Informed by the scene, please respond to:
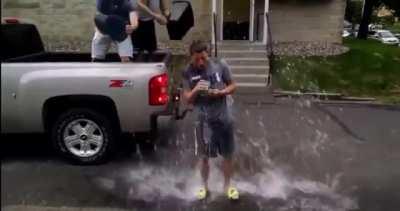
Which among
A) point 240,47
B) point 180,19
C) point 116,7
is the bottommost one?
point 240,47

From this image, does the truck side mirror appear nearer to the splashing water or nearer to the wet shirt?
the splashing water

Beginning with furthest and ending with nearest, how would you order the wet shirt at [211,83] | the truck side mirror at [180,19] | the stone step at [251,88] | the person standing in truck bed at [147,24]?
1. the stone step at [251,88]
2. the truck side mirror at [180,19]
3. the person standing in truck bed at [147,24]
4. the wet shirt at [211,83]

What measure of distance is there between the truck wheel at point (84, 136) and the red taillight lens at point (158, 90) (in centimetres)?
68

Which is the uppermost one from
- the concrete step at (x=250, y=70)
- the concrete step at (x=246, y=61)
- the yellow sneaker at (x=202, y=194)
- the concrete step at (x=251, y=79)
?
the yellow sneaker at (x=202, y=194)

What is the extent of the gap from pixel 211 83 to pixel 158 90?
117 centimetres

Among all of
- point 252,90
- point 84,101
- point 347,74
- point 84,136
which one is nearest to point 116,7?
point 84,101

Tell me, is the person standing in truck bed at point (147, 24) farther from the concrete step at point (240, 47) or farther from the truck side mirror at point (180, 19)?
the concrete step at point (240, 47)

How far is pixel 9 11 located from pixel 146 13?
11.3 metres

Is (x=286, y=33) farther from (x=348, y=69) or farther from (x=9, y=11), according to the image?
(x=9, y=11)

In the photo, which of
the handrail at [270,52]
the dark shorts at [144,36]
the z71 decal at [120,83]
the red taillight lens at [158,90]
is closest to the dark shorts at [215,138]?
the red taillight lens at [158,90]

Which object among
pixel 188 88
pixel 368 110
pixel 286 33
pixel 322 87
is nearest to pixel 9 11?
pixel 286 33

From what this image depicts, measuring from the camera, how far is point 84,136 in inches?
252

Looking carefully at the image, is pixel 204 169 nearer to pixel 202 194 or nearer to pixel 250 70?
pixel 202 194

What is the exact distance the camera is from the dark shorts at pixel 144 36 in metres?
7.40
